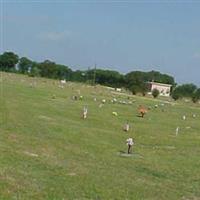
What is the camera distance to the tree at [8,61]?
7456 inches

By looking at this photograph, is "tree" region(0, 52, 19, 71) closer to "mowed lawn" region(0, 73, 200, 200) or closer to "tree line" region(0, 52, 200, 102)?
"tree line" region(0, 52, 200, 102)

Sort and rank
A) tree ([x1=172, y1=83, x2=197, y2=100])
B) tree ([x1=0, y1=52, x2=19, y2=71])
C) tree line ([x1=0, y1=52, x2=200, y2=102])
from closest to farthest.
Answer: tree ([x1=172, y1=83, x2=197, y2=100])
tree line ([x1=0, y1=52, x2=200, y2=102])
tree ([x1=0, y1=52, x2=19, y2=71])

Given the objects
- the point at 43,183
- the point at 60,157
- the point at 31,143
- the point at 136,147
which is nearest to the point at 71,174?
the point at 43,183

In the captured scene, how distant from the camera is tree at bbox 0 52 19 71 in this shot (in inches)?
7456

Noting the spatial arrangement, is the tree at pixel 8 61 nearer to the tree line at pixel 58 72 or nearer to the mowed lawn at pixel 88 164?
the tree line at pixel 58 72

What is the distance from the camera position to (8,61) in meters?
192

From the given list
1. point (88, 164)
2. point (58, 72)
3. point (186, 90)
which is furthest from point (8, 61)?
point (88, 164)

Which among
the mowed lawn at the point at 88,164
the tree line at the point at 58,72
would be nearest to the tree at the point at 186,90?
the tree line at the point at 58,72

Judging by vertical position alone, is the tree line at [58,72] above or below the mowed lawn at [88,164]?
below

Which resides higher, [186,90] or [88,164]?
[88,164]

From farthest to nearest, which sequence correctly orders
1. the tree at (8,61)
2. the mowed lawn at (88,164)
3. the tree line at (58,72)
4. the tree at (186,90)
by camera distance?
the tree at (8,61) → the tree line at (58,72) → the tree at (186,90) → the mowed lawn at (88,164)

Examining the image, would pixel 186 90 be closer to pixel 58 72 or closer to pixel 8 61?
pixel 58 72

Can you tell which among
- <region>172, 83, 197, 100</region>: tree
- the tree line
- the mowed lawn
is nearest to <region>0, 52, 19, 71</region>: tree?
the tree line

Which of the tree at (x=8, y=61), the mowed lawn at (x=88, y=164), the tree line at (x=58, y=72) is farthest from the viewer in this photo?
the tree at (x=8, y=61)
